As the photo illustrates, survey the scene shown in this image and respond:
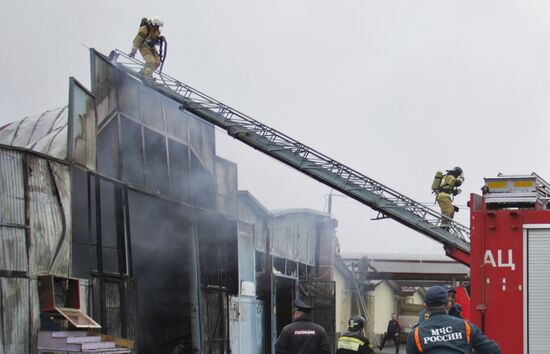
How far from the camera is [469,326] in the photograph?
17.3 ft

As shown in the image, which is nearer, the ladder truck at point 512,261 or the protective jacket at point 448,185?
the ladder truck at point 512,261

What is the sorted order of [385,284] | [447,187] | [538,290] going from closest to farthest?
[538,290] < [447,187] < [385,284]

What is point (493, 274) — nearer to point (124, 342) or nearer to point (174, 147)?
point (124, 342)

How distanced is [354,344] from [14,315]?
413cm

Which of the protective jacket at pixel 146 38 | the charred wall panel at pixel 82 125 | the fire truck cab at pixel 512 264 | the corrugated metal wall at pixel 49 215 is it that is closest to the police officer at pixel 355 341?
the fire truck cab at pixel 512 264

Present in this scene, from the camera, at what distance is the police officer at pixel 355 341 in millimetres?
8016

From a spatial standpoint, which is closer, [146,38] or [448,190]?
[146,38]

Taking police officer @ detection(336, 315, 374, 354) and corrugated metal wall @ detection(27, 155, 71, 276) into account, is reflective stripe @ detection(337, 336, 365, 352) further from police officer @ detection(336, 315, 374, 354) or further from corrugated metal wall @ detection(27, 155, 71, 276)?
corrugated metal wall @ detection(27, 155, 71, 276)

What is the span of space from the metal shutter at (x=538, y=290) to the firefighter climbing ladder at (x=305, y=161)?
582 cm

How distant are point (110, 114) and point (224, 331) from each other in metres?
5.21

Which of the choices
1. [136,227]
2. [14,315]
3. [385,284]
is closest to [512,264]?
[14,315]

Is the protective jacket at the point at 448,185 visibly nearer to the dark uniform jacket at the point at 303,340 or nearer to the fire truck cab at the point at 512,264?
the fire truck cab at the point at 512,264

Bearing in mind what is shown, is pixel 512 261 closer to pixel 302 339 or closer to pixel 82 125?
pixel 302 339

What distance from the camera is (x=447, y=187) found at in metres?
14.0
